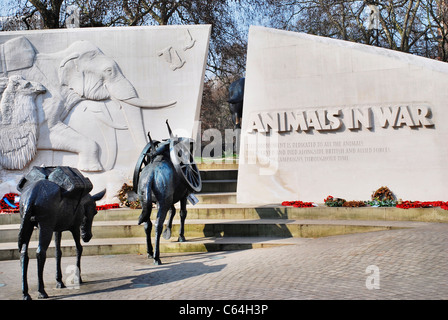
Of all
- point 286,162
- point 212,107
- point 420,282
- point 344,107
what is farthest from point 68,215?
point 212,107

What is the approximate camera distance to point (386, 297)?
5648 mm

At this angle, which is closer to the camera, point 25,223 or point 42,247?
point 25,223

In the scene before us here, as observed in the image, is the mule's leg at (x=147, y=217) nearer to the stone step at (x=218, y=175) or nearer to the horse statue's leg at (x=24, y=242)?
the horse statue's leg at (x=24, y=242)

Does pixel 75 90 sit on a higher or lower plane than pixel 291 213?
higher

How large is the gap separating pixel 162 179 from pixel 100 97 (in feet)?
19.1

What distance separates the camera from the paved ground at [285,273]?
6105 mm

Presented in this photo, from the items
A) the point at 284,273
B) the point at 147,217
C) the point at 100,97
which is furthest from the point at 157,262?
the point at 100,97

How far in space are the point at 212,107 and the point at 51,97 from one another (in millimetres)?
14501

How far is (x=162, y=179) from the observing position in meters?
8.90

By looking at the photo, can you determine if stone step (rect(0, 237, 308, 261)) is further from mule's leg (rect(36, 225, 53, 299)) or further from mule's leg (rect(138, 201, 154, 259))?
mule's leg (rect(36, 225, 53, 299))

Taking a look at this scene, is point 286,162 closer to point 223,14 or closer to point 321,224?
point 321,224

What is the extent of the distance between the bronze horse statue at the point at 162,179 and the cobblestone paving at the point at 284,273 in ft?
2.47
